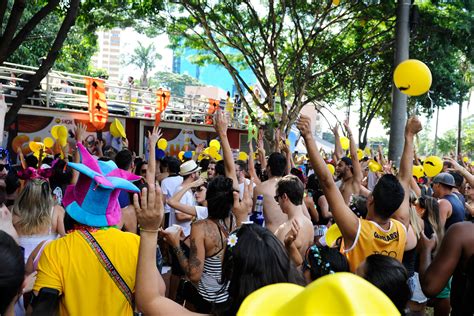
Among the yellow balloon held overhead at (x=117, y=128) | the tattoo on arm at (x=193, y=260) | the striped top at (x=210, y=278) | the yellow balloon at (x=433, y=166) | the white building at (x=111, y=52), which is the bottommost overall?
the striped top at (x=210, y=278)

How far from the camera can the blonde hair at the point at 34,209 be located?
336 centimetres

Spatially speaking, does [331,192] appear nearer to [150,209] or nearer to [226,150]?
[150,209]

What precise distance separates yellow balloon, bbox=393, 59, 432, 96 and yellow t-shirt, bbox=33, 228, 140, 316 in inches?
166

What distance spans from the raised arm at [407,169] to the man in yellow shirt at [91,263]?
2.45m

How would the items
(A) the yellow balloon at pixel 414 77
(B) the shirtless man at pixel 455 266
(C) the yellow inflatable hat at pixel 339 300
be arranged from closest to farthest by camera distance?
(C) the yellow inflatable hat at pixel 339 300 → (B) the shirtless man at pixel 455 266 → (A) the yellow balloon at pixel 414 77

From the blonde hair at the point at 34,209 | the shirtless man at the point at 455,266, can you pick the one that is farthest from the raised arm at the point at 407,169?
the blonde hair at the point at 34,209

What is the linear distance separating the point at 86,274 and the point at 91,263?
6 centimetres

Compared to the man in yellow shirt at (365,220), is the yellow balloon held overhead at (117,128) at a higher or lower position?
higher

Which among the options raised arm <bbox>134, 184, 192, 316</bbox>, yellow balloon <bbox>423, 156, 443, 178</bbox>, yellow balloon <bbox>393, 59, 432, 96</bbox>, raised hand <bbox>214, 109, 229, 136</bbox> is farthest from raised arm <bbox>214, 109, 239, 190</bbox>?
yellow balloon <bbox>423, 156, 443, 178</bbox>

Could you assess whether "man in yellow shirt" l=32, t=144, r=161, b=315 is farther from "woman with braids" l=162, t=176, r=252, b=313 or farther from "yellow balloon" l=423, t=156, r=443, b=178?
"yellow balloon" l=423, t=156, r=443, b=178

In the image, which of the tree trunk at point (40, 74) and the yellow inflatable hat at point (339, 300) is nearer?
the yellow inflatable hat at point (339, 300)

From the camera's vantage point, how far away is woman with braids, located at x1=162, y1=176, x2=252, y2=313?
344 cm

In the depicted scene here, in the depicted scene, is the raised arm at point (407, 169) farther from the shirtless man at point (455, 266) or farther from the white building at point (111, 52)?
the white building at point (111, 52)

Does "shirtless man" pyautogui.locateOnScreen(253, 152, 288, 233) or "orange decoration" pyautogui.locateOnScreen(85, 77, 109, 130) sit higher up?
"orange decoration" pyautogui.locateOnScreen(85, 77, 109, 130)
